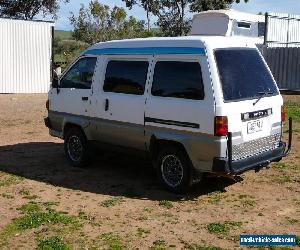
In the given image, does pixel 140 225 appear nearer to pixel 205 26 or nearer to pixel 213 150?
pixel 213 150

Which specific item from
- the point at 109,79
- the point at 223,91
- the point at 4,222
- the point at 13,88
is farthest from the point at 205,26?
the point at 4,222

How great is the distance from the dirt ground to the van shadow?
2 centimetres

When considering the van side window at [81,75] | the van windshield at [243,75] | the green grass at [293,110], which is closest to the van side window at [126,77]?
the van side window at [81,75]

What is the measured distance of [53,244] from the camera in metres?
5.05

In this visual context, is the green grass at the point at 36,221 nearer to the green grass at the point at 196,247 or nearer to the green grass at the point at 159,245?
the green grass at the point at 159,245

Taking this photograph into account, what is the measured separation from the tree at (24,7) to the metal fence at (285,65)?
2072cm

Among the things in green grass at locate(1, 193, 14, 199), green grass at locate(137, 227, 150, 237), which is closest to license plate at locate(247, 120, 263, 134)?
green grass at locate(137, 227, 150, 237)

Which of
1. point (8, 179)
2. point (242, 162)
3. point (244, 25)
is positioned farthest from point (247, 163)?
point (244, 25)

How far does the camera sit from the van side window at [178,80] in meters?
6.21

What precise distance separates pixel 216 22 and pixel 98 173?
14506 mm

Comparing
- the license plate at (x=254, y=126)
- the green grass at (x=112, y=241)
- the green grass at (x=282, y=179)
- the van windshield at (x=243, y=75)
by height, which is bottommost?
the green grass at (x=112, y=241)

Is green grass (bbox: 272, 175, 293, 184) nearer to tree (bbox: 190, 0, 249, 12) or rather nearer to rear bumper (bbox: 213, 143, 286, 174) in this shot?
rear bumper (bbox: 213, 143, 286, 174)

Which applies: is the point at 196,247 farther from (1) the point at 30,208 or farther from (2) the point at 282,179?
(2) the point at 282,179

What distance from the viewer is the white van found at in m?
6.05
